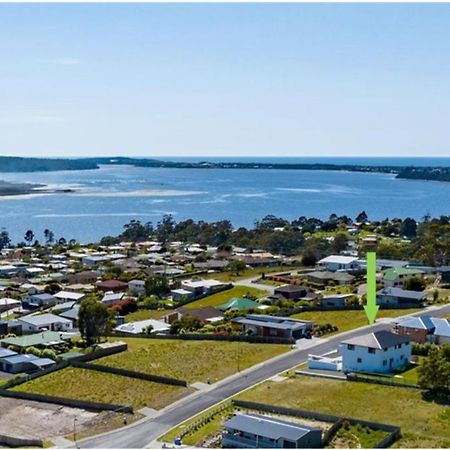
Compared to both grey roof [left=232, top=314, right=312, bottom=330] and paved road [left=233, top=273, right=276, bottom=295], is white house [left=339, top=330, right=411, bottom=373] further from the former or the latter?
paved road [left=233, top=273, right=276, bottom=295]

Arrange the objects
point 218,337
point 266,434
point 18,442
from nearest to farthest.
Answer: point 266,434 < point 18,442 < point 218,337

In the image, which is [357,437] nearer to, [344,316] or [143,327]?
[344,316]

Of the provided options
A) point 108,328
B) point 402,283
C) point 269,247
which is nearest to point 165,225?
point 269,247

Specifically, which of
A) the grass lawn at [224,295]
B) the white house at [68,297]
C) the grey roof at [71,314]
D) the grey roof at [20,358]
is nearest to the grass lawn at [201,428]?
the grey roof at [20,358]

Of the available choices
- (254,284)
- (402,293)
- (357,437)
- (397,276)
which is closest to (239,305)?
(254,284)

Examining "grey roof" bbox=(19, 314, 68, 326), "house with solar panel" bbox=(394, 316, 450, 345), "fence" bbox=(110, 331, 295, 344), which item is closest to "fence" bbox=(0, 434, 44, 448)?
"fence" bbox=(110, 331, 295, 344)

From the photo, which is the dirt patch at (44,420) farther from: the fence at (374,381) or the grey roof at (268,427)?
the fence at (374,381)

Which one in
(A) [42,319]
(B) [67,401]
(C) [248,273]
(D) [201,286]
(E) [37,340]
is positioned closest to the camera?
(B) [67,401]
